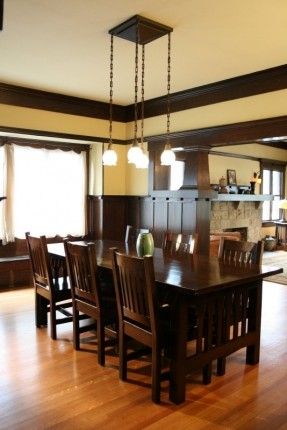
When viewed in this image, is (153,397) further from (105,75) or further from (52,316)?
(105,75)

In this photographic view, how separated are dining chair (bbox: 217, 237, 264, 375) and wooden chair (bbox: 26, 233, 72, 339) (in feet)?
4.99

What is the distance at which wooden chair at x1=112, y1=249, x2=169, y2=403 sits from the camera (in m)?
2.35

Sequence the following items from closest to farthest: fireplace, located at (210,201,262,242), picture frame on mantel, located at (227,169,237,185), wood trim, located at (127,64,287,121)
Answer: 1. wood trim, located at (127,64,287,121)
2. fireplace, located at (210,201,262,242)
3. picture frame on mantel, located at (227,169,237,185)

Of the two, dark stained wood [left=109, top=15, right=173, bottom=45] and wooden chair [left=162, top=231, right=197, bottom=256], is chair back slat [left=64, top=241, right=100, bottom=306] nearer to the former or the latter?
wooden chair [left=162, top=231, right=197, bottom=256]

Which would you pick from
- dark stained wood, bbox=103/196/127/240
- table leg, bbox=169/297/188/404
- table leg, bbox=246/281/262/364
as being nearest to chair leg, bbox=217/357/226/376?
table leg, bbox=246/281/262/364

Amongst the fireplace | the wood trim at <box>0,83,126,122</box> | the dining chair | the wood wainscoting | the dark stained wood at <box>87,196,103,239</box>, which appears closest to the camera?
the dining chair

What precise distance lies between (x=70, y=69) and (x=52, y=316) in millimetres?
2674

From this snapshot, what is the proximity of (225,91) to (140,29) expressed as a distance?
5.98 ft

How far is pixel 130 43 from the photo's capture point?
3396 millimetres

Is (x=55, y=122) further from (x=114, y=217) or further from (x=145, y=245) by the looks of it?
(x=145, y=245)

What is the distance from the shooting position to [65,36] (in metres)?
3.25

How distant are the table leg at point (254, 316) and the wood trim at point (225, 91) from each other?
7.59ft

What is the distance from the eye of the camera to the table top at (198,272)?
238cm

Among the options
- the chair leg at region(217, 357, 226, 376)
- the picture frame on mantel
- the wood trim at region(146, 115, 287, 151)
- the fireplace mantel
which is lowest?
the chair leg at region(217, 357, 226, 376)
